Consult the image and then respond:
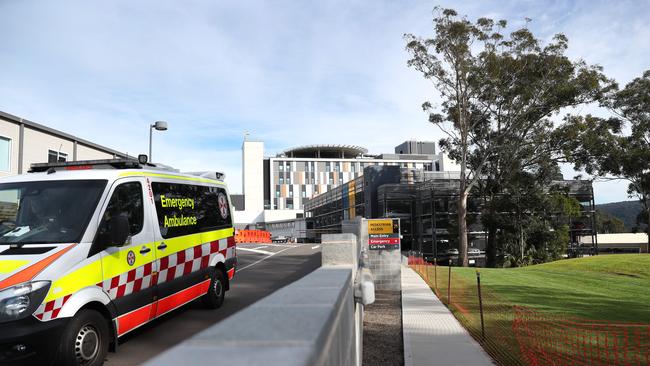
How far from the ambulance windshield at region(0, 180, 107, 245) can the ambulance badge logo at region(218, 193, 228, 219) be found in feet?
11.8

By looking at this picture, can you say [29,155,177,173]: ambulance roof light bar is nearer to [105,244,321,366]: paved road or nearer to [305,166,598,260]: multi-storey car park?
[105,244,321,366]: paved road

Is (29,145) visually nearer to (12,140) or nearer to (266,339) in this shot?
(12,140)

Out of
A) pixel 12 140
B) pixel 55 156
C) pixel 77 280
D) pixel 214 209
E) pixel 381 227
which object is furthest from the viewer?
pixel 55 156

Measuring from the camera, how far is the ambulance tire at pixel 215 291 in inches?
331

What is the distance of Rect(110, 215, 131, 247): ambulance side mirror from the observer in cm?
534

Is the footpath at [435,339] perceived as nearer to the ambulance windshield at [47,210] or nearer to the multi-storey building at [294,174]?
the ambulance windshield at [47,210]

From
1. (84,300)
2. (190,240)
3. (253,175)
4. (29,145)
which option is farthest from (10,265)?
(253,175)

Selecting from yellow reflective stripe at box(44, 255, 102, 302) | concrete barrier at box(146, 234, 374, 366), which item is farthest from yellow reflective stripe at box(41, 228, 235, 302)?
concrete barrier at box(146, 234, 374, 366)

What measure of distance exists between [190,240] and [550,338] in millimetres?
5931

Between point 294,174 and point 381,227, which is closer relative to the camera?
point 381,227

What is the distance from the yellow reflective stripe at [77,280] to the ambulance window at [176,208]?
1.54 metres

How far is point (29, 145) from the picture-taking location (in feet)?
65.6

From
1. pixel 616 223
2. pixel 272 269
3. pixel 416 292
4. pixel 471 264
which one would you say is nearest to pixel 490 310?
pixel 416 292

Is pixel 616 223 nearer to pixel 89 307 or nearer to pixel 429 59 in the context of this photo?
pixel 429 59
